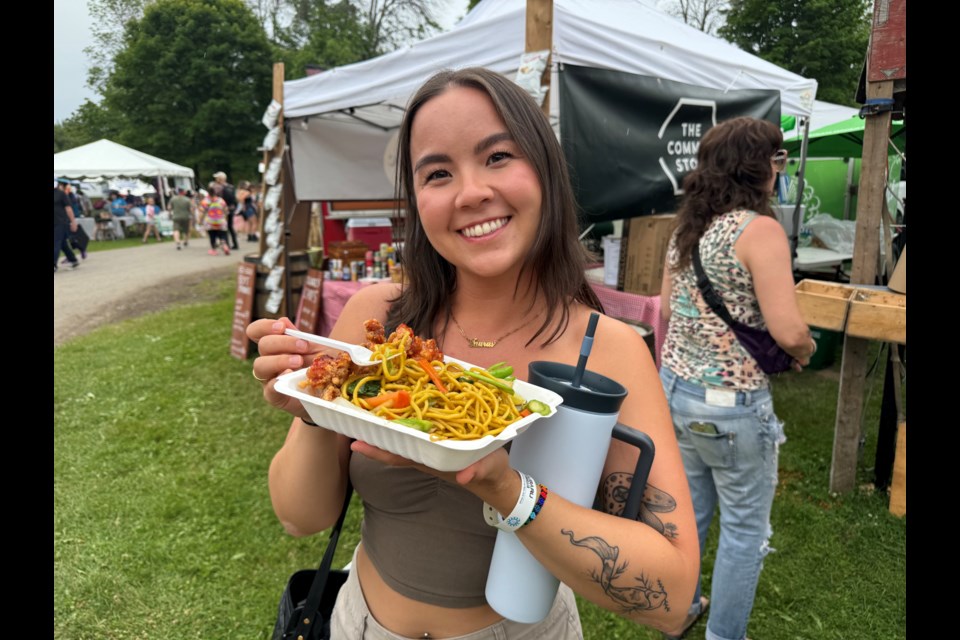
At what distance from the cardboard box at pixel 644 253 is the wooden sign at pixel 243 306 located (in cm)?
492

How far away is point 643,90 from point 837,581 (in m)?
3.82

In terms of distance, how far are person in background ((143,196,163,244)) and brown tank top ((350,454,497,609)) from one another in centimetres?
2075

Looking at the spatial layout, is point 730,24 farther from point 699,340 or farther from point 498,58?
point 699,340

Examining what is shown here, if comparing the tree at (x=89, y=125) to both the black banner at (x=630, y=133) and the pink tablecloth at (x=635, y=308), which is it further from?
the pink tablecloth at (x=635, y=308)

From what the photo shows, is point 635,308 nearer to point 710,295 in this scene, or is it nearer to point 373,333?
point 710,295

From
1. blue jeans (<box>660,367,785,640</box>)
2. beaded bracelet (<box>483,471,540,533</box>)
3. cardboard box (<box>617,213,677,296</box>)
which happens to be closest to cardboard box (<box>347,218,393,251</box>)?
cardboard box (<box>617,213,677,296</box>)

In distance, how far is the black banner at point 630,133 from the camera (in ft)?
13.2

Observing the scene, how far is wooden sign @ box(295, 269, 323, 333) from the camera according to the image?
663 cm

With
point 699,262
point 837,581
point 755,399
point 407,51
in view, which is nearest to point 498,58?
point 407,51

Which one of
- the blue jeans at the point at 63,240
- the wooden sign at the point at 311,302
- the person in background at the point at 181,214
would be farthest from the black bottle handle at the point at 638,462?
the person in background at the point at 181,214

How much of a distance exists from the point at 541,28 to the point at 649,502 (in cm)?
352

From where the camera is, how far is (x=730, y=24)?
27.3 ft

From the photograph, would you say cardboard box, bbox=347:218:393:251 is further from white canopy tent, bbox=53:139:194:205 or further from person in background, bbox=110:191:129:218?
person in background, bbox=110:191:129:218

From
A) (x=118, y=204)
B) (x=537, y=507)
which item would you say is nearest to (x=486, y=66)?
(x=537, y=507)
